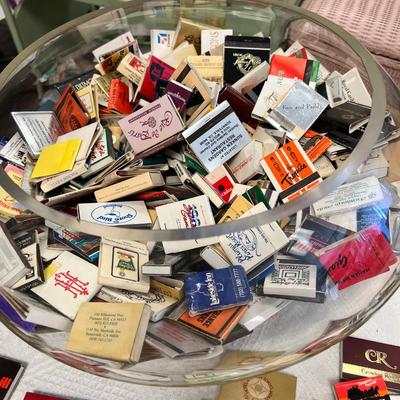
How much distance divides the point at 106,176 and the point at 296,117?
10.1 inches

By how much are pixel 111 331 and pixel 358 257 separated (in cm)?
27

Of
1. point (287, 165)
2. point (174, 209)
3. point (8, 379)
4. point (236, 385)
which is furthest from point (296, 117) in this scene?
point (8, 379)

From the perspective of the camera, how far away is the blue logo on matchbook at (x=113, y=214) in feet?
1.65

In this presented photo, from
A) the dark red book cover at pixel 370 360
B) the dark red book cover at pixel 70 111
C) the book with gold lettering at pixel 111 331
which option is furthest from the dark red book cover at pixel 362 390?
the dark red book cover at pixel 70 111

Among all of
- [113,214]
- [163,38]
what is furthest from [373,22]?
[113,214]

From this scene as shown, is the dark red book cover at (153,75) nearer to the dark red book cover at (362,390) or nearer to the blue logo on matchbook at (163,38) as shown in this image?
the blue logo on matchbook at (163,38)

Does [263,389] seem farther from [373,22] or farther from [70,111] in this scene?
[373,22]

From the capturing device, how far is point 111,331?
45cm

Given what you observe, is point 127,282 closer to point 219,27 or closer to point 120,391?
point 120,391

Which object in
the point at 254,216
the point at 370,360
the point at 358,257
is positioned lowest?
the point at 370,360

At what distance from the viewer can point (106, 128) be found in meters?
0.63

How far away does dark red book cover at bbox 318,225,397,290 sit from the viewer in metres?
0.49

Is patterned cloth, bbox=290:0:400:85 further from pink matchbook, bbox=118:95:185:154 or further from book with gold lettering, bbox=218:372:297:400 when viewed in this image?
book with gold lettering, bbox=218:372:297:400

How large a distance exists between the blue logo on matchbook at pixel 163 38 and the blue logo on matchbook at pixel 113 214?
35cm
